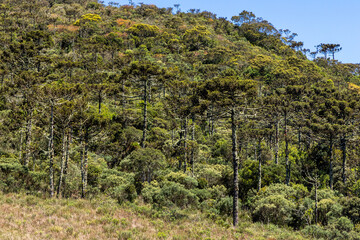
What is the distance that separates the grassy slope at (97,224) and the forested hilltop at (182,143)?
1.03m

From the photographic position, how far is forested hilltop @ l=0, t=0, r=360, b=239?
56.1 ft

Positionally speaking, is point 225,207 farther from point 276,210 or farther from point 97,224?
point 97,224

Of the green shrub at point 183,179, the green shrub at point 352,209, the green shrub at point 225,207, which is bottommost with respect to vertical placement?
the green shrub at point 225,207

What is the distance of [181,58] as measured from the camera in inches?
2672

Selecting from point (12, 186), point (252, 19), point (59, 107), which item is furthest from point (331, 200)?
point (252, 19)

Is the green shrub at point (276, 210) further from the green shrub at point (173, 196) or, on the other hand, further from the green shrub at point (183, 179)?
the green shrub at point (183, 179)

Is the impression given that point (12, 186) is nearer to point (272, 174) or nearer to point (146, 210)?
point (146, 210)

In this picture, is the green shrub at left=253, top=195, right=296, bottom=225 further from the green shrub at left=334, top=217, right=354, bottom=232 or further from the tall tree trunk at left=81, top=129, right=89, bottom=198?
the tall tree trunk at left=81, top=129, right=89, bottom=198

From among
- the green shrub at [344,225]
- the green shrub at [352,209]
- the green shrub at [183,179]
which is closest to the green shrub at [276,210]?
the green shrub at [344,225]

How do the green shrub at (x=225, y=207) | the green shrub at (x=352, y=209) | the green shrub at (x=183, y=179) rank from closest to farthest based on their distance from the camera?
1. the green shrub at (x=352, y=209)
2. the green shrub at (x=225, y=207)
3. the green shrub at (x=183, y=179)

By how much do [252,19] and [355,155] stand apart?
354 feet

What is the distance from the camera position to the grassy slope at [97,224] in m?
9.70

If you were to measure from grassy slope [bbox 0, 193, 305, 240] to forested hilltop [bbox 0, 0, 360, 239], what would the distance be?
1027 millimetres

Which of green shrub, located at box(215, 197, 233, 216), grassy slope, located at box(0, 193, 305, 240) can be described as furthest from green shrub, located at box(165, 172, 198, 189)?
grassy slope, located at box(0, 193, 305, 240)
